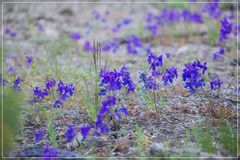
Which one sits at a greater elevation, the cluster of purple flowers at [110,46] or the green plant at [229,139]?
the cluster of purple flowers at [110,46]

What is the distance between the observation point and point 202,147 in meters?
3.39

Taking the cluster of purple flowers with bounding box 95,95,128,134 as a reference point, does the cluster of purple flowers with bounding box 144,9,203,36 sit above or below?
above

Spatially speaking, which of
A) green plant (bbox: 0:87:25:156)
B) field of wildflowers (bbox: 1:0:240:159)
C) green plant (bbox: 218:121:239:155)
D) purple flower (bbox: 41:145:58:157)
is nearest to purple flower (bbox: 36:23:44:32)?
field of wildflowers (bbox: 1:0:240:159)

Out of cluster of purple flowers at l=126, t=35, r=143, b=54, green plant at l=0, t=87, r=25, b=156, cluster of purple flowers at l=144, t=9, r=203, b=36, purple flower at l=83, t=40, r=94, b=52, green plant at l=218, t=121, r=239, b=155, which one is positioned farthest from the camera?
cluster of purple flowers at l=144, t=9, r=203, b=36

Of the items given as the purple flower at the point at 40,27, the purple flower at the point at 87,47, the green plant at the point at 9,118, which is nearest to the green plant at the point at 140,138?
the green plant at the point at 9,118

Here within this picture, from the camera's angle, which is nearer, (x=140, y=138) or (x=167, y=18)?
(x=140, y=138)

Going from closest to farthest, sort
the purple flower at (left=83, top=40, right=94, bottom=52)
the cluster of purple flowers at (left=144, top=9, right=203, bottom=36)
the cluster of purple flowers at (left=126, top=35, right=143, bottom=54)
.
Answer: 1. the cluster of purple flowers at (left=126, top=35, right=143, bottom=54)
2. the purple flower at (left=83, top=40, right=94, bottom=52)
3. the cluster of purple flowers at (left=144, top=9, right=203, bottom=36)

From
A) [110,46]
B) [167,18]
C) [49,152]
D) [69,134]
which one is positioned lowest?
[49,152]

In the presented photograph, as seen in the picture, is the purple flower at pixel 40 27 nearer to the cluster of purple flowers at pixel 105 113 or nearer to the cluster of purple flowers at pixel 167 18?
the cluster of purple flowers at pixel 167 18

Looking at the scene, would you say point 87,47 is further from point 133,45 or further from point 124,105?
point 124,105

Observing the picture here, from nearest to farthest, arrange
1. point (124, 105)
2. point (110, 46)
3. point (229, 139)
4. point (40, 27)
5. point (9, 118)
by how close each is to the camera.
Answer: point (229, 139), point (9, 118), point (124, 105), point (110, 46), point (40, 27)

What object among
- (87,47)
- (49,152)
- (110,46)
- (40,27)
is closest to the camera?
(49,152)

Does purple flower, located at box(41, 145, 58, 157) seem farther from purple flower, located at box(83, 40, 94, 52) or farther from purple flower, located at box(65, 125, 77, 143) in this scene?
purple flower, located at box(83, 40, 94, 52)

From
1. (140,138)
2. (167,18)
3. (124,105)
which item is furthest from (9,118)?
(167,18)
